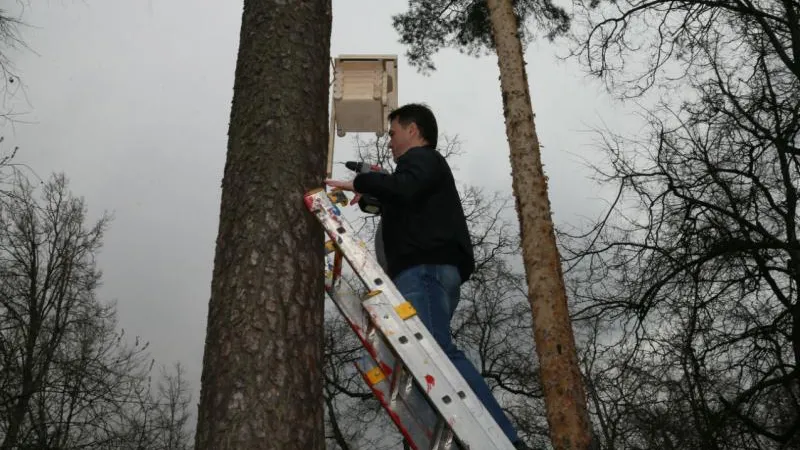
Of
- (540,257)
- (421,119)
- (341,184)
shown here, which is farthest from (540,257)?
(341,184)

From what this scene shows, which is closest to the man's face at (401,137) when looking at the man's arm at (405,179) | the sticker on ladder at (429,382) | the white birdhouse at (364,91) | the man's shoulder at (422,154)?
the man's shoulder at (422,154)

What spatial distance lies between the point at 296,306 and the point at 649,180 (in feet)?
21.1

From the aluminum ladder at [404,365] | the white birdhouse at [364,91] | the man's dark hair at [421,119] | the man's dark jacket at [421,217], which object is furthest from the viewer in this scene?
the white birdhouse at [364,91]

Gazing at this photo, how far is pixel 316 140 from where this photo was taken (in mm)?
2303

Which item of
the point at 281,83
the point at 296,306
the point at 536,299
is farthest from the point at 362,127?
the point at 296,306

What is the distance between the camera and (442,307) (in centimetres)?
255

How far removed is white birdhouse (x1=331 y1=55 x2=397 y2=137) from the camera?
16.1 ft

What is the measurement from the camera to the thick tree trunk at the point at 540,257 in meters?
3.84

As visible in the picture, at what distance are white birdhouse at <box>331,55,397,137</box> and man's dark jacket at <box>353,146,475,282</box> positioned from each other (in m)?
2.19

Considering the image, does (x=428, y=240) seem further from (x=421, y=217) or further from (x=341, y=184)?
(x=341, y=184)

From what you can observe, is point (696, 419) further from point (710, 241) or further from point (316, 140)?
point (316, 140)

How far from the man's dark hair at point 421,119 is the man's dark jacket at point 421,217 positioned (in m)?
0.23

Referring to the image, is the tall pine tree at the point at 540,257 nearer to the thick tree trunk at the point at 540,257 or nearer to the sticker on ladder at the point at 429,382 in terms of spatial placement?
the thick tree trunk at the point at 540,257

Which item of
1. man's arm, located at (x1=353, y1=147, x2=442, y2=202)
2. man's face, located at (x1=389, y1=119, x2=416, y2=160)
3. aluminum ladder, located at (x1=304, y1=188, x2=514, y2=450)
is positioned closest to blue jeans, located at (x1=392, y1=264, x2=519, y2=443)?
aluminum ladder, located at (x1=304, y1=188, x2=514, y2=450)
